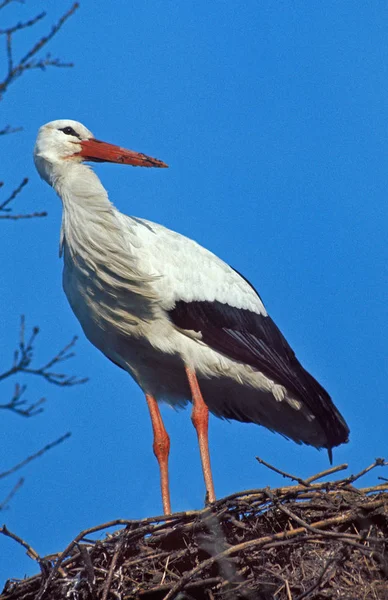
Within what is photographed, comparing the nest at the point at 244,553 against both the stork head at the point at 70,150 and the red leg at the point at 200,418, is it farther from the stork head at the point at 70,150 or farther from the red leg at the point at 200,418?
the stork head at the point at 70,150

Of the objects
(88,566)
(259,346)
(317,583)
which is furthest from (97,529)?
(259,346)

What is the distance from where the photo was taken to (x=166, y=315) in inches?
274

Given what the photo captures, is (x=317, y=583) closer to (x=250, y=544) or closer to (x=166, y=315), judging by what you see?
(x=250, y=544)

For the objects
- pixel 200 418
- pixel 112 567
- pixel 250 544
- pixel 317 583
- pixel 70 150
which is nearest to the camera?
pixel 317 583

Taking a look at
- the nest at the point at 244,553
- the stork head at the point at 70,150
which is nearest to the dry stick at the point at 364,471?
the nest at the point at 244,553

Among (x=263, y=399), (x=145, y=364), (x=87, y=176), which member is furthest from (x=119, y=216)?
(x=263, y=399)

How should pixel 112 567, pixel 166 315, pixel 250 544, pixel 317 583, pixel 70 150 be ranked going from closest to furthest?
pixel 317 583 < pixel 250 544 < pixel 112 567 < pixel 166 315 < pixel 70 150

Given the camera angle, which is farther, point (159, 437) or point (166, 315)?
point (159, 437)

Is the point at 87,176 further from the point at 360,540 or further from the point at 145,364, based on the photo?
the point at 360,540

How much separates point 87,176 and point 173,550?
2738mm

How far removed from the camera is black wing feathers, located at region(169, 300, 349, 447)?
7090 mm

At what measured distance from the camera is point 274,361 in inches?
288

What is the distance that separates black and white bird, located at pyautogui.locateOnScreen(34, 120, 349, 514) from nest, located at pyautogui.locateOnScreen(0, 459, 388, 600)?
1.11 m

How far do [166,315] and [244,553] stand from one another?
6.38 feet
